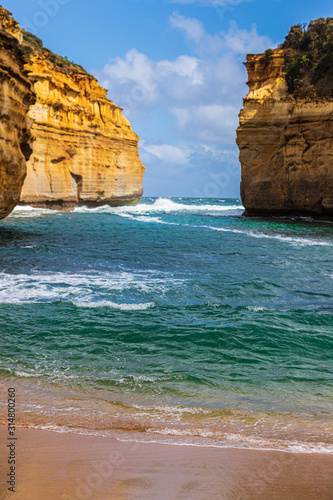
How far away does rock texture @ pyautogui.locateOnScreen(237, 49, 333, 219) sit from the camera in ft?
100

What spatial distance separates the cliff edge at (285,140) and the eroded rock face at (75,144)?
58.5 ft

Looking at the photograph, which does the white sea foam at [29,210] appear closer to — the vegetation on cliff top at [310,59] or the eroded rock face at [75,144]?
the eroded rock face at [75,144]

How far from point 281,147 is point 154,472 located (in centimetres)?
3411

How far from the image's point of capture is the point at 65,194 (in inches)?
1645

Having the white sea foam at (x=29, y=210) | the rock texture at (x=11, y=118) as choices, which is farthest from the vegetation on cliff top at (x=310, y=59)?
the white sea foam at (x=29, y=210)

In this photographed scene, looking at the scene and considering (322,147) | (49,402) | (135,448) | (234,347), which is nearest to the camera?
(135,448)

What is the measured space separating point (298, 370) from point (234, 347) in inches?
44.2

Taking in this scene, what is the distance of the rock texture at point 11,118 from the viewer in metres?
16.0

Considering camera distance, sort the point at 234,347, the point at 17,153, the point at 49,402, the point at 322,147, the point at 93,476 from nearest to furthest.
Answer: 1. the point at 93,476
2. the point at 49,402
3. the point at 234,347
4. the point at 17,153
5. the point at 322,147

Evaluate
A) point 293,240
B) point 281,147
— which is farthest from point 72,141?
point 293,240

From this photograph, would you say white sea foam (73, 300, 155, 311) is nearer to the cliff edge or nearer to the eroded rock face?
the cliff edge

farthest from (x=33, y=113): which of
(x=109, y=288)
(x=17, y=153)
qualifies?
(x=109, y=288)

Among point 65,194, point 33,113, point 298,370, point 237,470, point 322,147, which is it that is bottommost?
point 298,370

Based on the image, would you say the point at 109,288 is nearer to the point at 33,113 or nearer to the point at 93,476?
the point at 93,476
